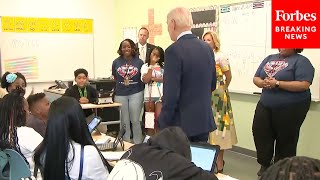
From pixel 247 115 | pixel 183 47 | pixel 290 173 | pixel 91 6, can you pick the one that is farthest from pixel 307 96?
pixel 91 6

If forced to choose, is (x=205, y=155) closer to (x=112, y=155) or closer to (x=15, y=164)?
(x=112, y=155)

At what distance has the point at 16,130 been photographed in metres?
2.76

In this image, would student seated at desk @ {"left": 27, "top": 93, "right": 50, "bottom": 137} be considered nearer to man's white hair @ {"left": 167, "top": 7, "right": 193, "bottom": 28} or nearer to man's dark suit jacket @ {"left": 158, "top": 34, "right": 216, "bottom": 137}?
man's dark suit jacket @ {"left": 158, "top": 34, "right": 216, "bottom": 137}

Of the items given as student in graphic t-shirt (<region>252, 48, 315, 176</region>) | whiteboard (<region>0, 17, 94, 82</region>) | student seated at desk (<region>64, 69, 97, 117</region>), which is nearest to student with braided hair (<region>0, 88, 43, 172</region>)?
student in graphic t-shirt (<region>252, 48, 315, 176</region>)

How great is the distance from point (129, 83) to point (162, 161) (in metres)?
3.97

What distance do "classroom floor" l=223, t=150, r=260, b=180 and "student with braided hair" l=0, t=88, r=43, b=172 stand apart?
2470 millimetres

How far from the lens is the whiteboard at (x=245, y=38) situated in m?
5.01

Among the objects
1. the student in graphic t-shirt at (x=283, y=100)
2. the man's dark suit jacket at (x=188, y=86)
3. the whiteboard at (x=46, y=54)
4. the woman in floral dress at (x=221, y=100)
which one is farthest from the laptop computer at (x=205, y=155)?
the whiteboard at (x=46, y=54)

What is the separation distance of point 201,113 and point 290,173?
6.79ft

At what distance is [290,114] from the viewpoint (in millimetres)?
4031

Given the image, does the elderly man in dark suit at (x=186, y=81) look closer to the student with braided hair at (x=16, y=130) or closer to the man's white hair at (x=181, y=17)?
the man's white hair at (x=181, y=17)

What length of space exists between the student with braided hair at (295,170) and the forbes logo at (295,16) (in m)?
1.71

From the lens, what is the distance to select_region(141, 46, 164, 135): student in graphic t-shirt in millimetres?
5258

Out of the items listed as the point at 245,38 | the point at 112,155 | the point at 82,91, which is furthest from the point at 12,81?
the point at 245,38
